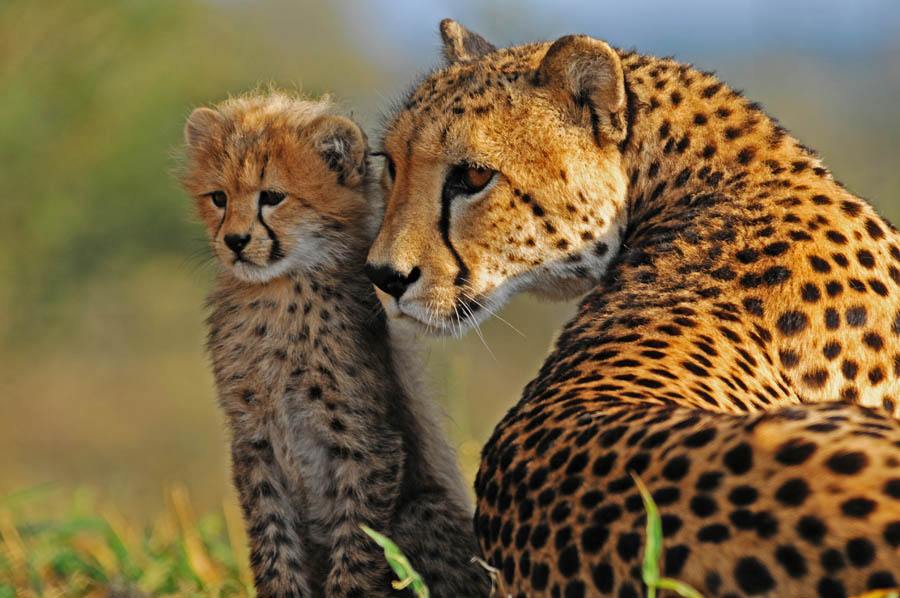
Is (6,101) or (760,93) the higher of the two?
(760,93)

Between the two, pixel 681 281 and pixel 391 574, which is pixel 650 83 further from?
pixel 391 574

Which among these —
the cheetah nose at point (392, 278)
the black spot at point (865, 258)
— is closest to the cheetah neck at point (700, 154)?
the black spot at point (865, 258)

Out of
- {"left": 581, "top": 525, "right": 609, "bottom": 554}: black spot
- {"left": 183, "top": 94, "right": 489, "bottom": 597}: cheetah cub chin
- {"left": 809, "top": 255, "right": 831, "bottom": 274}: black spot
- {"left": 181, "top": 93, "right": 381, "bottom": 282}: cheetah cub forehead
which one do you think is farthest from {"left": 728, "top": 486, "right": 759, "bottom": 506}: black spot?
{"left": 181, "top": 93, "right": 381, "bottom": 282}: cheetah cub forehead

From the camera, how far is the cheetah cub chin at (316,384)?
10.1 ft

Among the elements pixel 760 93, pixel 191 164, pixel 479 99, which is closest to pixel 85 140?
pixel 191 164

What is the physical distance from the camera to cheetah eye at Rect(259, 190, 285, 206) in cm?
328

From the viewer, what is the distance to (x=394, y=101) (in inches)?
130

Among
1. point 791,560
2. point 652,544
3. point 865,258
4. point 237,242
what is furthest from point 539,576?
point 237,242

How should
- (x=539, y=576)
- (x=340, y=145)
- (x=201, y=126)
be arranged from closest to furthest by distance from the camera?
(x=539, y=576)
(x=340, y=145)
(x=201, y=126)

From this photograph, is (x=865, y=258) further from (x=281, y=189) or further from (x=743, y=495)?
(x=281, y=189)

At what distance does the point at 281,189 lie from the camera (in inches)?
129

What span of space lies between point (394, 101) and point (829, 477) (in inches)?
68.0

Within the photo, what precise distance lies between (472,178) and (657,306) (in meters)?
0.50

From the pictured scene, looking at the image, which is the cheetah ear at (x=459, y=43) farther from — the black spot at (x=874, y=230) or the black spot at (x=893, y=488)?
the black spot at (x=893, y=488)
